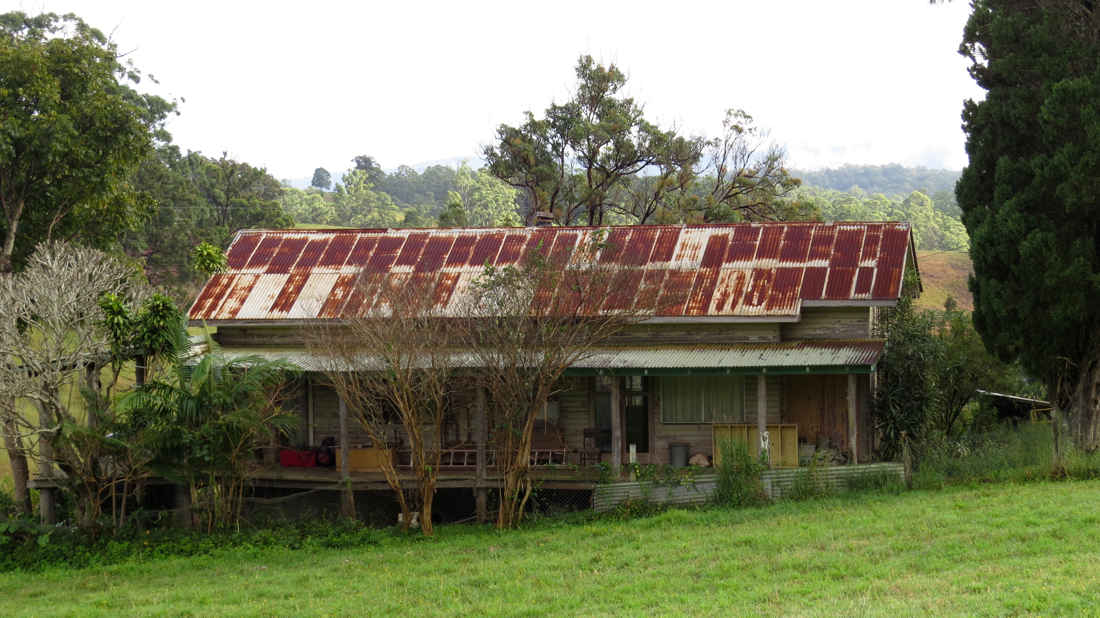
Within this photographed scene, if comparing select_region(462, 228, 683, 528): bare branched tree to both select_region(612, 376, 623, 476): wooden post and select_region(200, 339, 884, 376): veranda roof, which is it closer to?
select_region(200, 339, 884, 376): veranda roof

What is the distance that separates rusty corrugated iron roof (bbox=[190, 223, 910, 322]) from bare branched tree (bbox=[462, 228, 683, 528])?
50.5 inches

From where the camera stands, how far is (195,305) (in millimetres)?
20250

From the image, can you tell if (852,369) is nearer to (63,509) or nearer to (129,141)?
(63,509)

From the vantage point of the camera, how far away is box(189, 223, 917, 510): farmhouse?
17.6 metres

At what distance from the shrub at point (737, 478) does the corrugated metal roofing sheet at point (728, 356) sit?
1604 millimetres

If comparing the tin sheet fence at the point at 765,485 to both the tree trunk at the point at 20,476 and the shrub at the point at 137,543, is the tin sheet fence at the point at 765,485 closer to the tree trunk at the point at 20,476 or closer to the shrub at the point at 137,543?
the shrub at the point at 137,543

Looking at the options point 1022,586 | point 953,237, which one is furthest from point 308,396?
point 953,237

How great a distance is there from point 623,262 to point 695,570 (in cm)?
624

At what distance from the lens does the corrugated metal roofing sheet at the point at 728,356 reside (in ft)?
55.4

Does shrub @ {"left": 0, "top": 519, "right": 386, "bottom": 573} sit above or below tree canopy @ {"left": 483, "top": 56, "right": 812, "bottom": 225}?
below

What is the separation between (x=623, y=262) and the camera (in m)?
16.8

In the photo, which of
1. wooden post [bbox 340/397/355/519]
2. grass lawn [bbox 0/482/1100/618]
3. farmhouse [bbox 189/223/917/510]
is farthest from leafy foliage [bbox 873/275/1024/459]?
wooden post [bbox 340/397/355/519]

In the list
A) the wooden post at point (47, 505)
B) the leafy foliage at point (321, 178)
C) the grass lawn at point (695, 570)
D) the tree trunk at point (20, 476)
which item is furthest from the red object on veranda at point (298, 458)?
the leafy foliage at point (321, 178)

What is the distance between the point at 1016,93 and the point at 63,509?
19.3m
